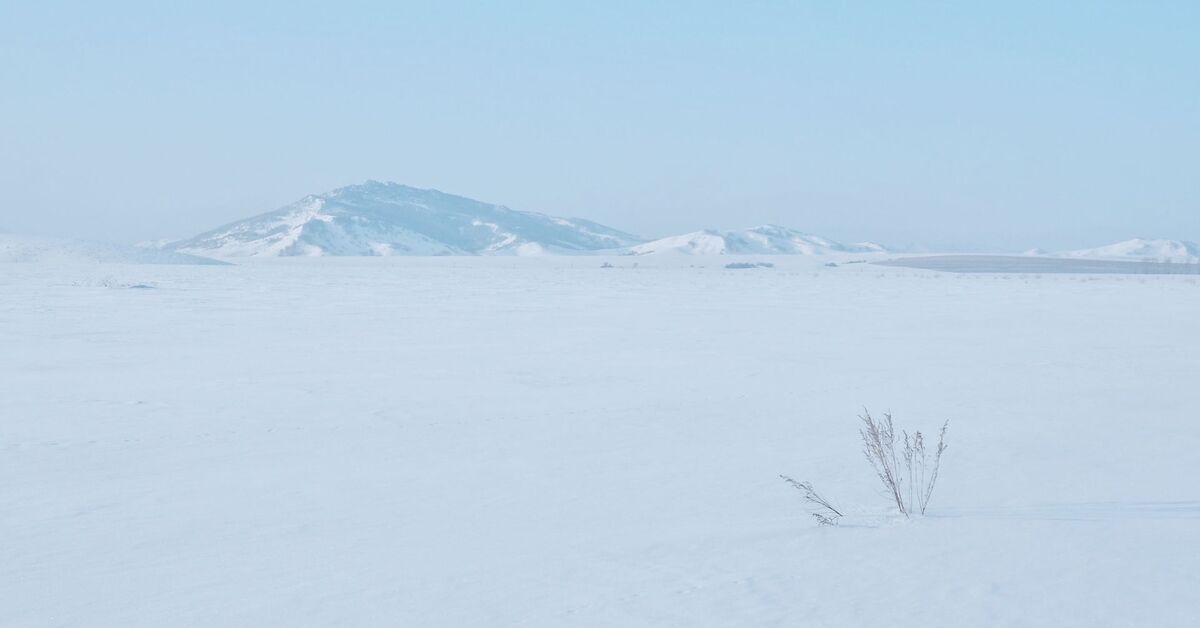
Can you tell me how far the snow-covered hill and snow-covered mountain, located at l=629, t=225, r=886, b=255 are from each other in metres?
69.1

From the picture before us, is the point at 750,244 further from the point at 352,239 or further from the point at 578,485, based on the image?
the point at 578,485

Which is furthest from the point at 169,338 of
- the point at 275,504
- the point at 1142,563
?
the point at 1142,563

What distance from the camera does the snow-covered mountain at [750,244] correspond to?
461 ft

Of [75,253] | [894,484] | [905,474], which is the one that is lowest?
[75,253]

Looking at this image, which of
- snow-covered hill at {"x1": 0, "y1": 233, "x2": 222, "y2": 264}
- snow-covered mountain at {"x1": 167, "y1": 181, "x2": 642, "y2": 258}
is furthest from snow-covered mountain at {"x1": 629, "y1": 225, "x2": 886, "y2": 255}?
snow-covered hill at {"x1": 0, "y1": 233, "x2": 222, "y2": 264}

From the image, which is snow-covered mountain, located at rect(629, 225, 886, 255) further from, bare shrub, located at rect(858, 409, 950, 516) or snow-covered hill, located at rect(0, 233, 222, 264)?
bare shrub, located at rect(858, 409, 950, 516)

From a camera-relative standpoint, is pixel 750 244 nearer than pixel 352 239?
Yes

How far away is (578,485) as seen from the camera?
643 centimetres

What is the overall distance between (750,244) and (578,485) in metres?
151

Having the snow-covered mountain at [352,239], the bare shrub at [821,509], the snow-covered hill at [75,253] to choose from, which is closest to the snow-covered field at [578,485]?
the bare shrub at [821,509]

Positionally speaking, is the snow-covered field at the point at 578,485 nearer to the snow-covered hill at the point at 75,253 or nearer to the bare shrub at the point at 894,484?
the bare shrub at the point at 894,484

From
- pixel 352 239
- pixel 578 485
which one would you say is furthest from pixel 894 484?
pixel 352 239

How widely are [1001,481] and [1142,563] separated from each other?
1.76m

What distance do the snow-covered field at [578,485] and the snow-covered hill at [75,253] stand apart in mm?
47616
